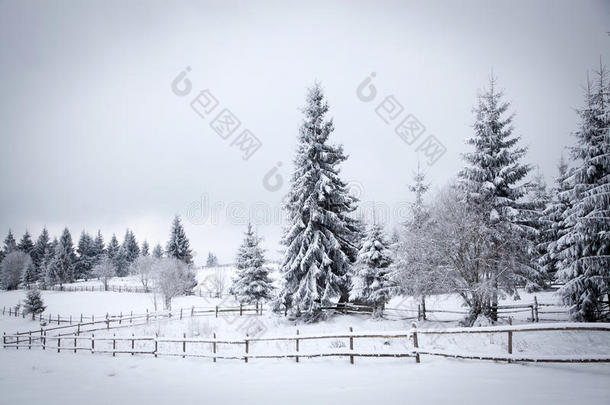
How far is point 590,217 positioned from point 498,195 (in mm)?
4583

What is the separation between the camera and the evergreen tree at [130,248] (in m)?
87.6

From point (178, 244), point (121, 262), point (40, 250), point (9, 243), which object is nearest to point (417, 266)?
point (178, 244)

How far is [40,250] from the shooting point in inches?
3216

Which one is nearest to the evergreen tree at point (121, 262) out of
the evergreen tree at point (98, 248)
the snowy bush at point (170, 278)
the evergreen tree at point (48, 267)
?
the evergreen tree at point (98, 248)

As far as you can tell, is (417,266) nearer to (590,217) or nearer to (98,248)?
(590,217)

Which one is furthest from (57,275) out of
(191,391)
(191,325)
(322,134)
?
(191,391)

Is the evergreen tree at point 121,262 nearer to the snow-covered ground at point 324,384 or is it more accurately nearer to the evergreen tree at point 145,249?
the evergreen tree at point 145,249

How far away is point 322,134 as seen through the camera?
23750mm

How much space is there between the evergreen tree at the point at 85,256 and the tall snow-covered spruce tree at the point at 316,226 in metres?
81.4

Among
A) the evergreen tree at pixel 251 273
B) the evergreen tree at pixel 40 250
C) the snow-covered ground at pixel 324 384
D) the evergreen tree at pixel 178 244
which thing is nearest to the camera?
the snow-covered ground at pixel 324 384

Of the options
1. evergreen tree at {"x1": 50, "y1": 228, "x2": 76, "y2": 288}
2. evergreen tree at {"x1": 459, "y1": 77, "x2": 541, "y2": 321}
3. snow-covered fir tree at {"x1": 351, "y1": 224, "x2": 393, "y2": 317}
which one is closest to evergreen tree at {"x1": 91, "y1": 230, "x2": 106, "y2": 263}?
evergreen tree at {"x1": 50, "y1": 228, "x2": 76, "y2": 288}

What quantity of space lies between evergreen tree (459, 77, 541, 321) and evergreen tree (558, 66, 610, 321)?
6.39 feet

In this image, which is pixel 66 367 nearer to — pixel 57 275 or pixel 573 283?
pixel 573 283

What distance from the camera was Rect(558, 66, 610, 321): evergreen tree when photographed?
17047 millimetres
